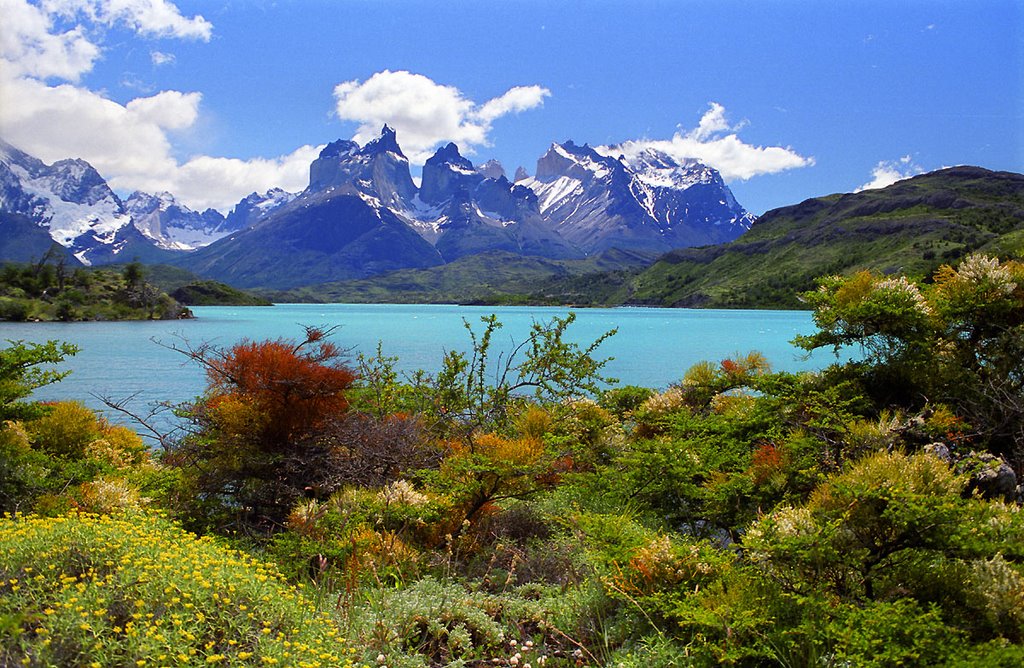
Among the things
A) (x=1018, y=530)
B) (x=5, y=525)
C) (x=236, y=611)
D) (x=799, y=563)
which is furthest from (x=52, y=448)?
(x=1018, y=530)

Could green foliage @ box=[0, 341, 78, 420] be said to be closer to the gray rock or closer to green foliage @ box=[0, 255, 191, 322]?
the gray rock

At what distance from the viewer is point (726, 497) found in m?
5.29

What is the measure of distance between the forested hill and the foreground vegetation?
13479 cm

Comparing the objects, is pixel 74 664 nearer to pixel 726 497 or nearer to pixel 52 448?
pixel 726 497

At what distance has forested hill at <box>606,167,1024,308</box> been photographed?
138 metres

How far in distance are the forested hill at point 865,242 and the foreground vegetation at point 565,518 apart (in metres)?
135

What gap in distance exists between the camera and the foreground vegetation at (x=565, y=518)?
3.26 metres

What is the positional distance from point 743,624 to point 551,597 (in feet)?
5.81

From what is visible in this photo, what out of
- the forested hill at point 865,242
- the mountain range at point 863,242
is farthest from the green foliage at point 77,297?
the forested hill at point 865,242

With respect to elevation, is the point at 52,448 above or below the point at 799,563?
below

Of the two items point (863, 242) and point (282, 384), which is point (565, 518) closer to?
point (282, 384)

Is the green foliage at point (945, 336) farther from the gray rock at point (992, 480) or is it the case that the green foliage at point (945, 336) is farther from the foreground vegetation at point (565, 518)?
the gray rock at point (992, 480)

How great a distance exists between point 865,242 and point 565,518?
181 m

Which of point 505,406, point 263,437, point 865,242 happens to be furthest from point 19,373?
point 865,242
